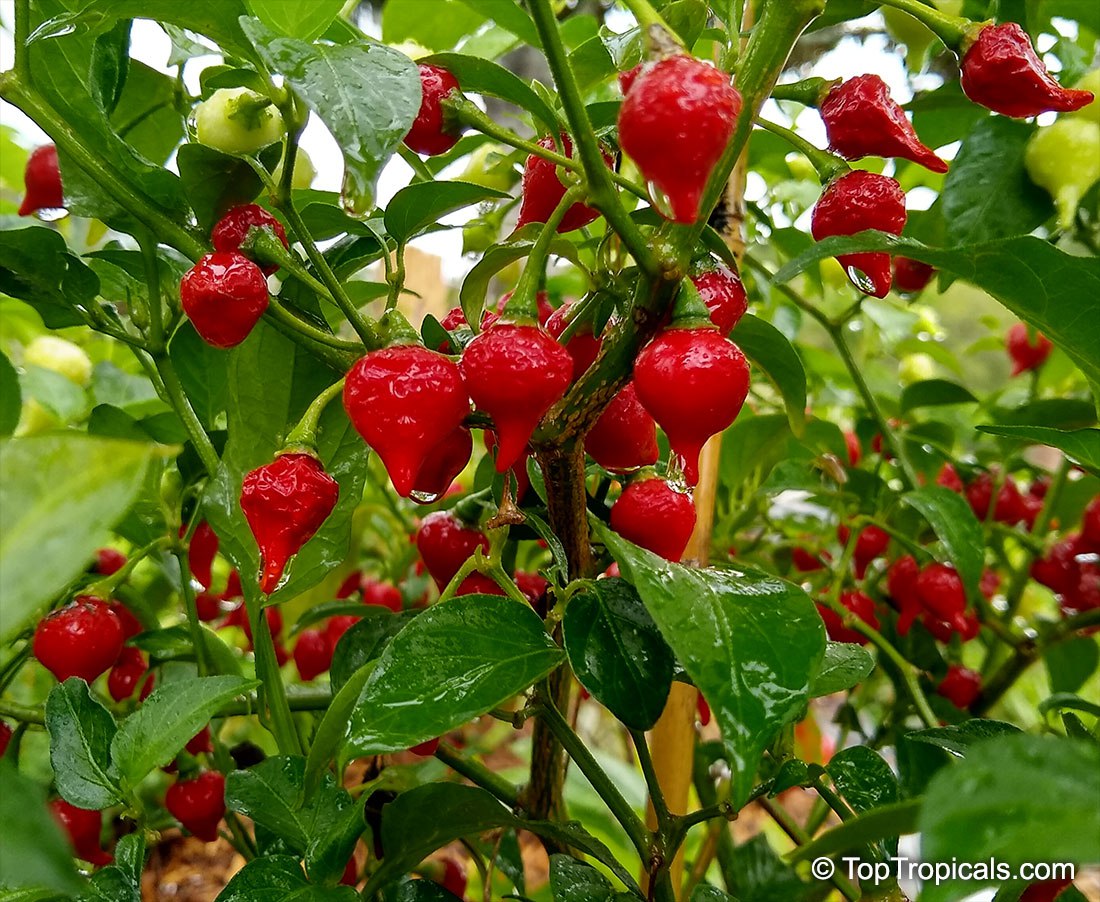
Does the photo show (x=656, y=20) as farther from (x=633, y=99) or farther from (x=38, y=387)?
(x=38, y=387)

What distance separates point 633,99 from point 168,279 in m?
0.34

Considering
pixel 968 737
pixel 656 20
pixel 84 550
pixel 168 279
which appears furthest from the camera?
pixel 168 279

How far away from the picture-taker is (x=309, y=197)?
531 millimetres

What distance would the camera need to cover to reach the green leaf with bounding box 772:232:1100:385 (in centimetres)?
36

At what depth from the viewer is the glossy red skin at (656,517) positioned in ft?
1.34

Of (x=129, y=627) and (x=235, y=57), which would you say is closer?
(x=235, y=57)

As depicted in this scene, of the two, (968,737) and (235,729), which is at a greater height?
(968,737)

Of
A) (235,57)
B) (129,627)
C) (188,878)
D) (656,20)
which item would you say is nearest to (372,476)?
(129,627)

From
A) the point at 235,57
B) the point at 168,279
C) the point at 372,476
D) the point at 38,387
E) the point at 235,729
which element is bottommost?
the point at 235,729

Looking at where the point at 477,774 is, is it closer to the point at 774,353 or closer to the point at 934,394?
the point at 774,353

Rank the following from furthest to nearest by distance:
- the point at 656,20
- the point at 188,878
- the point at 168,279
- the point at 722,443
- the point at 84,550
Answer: the point at 188,878 < the point at 722,443 < the point at 168,279 < the point at 656,20 < the point at 84,550

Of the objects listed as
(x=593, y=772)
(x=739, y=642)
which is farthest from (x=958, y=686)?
(x=739, y=642)

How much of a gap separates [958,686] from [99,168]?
72 cm

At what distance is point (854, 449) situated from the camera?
960 mm
